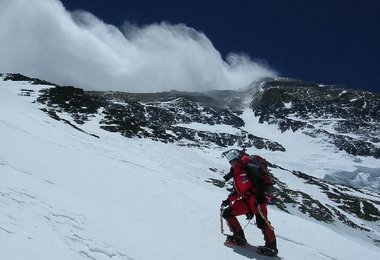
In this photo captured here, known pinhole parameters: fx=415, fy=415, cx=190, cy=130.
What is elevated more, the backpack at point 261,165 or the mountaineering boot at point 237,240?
the backpack at point 261,165

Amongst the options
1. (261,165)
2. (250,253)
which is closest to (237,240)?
(250,253)

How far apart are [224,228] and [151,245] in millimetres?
3087

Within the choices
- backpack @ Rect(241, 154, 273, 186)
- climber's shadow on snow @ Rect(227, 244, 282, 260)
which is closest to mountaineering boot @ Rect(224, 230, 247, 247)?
climber's shadow on snow @ Rect(227, 244, 282, 260)

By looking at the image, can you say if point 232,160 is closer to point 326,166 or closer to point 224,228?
point 224,228

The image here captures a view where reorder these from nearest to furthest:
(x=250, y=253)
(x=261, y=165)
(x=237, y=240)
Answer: (x=261, y=165) → (x=250, y=253) → (x=237, y=240)

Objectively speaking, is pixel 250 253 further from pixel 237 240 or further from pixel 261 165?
pixel 261 165

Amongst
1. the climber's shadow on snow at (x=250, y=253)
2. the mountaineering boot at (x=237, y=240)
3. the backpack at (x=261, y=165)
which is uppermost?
the backpack at (x=261, y=165)

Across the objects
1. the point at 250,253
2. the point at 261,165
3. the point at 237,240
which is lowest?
the point at 250,253

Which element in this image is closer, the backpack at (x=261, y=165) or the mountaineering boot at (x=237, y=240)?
the backpack at (x=261, y=165)

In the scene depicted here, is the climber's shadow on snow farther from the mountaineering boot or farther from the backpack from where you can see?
the backpack

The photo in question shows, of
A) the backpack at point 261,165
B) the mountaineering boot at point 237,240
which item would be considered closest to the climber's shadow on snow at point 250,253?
the mountaineering boot at point 237,240

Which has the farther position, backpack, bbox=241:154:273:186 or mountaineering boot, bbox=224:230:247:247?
mountaineering boot, bbox=224:230:247:247

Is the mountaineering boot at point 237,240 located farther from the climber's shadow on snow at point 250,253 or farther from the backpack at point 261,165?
the backpack at point 261,165

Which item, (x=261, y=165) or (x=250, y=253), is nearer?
(x=261, y=165)
